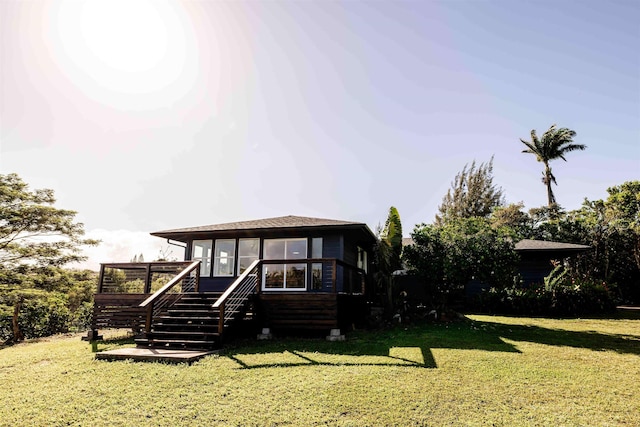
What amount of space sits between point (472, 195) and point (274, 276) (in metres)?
28.4

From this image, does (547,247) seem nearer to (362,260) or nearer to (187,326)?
(362,260)

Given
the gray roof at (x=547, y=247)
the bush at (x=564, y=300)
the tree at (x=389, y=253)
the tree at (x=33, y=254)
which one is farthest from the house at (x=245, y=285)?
the gray roof at (x=547, y=247)

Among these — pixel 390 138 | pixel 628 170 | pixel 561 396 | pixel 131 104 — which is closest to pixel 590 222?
pixel 628 170

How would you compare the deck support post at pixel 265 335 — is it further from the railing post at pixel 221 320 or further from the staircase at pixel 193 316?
the railing post at pixel 221 320

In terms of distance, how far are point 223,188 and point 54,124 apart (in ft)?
34.5

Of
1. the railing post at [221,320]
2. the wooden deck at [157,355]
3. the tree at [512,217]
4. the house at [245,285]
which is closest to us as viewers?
the wooden deck at [157,355]

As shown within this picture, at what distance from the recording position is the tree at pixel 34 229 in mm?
13109

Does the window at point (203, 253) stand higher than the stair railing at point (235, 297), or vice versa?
the window at point (203, 253)

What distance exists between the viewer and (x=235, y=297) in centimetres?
958

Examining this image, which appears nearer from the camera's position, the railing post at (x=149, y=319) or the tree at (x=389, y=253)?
the railing post at (x=149, y=319)

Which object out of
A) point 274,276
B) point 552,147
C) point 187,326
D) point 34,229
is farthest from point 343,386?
point 552,147

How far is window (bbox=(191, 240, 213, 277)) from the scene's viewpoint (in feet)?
47.6

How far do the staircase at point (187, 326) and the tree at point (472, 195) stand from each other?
29.4m

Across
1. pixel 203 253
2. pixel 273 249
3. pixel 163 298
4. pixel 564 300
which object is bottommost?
pixel 564 300
